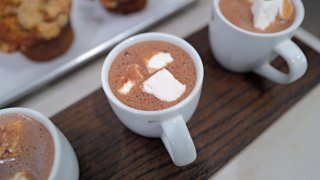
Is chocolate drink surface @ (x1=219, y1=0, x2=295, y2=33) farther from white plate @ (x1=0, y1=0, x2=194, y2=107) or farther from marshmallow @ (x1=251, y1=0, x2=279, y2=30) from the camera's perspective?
white plate @ (x1=0, y1=0, x2=194, y2=107)

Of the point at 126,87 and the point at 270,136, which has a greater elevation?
the point at 126,87

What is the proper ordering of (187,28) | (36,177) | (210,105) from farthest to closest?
(187,28) < (210,105) < (36,177)

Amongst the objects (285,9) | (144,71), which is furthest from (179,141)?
(285,9)

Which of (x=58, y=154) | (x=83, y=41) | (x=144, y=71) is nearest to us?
(x=58, y=154)

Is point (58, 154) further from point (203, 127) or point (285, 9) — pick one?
point (285, 9)

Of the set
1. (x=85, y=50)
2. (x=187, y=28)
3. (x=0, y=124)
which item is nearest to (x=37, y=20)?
(x=85, y=50)

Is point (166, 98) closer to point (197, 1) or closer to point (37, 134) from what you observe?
point (37, 134)

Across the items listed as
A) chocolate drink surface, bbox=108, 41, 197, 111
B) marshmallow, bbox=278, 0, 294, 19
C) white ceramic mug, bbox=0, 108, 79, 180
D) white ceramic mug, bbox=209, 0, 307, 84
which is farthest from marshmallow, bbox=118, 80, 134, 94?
marshmallow, bbox=278, 0, 294, 19
